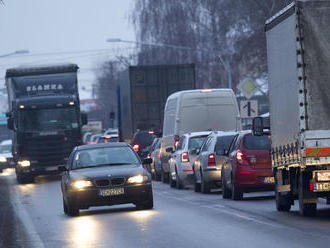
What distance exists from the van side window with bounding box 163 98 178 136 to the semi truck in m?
4.13

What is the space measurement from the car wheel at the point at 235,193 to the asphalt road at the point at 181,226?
0.61ft

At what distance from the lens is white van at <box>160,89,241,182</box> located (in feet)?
119

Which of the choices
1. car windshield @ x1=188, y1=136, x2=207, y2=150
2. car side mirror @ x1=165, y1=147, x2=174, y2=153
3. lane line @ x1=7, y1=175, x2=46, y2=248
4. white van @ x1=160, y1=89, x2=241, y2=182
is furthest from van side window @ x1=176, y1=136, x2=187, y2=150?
lane line @ x1=7, y1=175, x2=46, y2=248

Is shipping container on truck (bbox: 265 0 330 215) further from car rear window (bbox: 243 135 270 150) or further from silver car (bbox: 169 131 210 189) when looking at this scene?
silver car (bbox: 169 131 210 189)

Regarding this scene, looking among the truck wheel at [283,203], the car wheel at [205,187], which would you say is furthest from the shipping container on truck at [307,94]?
the car wheel at [205,187]

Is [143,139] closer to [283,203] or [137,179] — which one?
[137,179]

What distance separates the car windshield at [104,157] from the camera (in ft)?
76.7

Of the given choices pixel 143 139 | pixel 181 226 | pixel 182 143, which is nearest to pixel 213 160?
pixel 182 143

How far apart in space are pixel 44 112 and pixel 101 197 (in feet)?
65.0

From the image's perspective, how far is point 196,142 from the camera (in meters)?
32.6

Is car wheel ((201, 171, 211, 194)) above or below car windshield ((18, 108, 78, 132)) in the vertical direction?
below

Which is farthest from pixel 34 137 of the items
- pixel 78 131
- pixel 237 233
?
pixel 237 233

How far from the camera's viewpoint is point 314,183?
1788 cm

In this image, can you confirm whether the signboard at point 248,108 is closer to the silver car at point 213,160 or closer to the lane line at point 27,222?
the silver car at point 213,160
